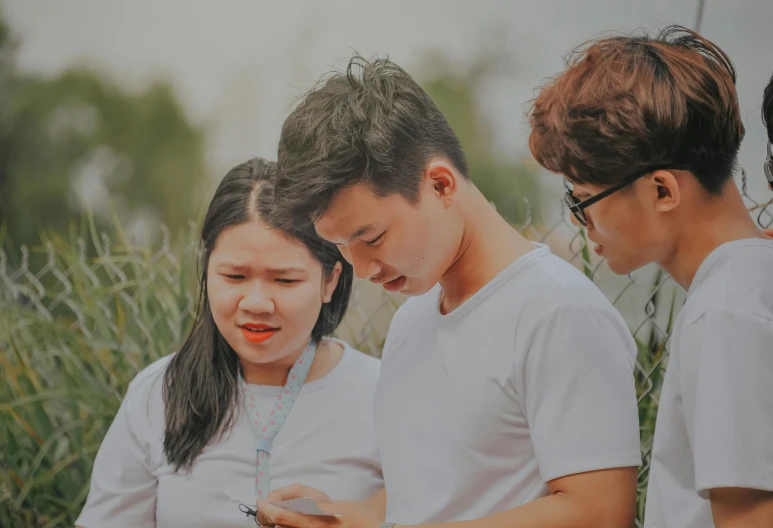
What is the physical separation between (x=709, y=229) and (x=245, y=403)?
39.2 inches

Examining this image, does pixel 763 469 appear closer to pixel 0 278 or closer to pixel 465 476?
pixel 465 476

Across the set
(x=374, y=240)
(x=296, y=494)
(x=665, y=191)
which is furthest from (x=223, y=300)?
(x=665, y=191)

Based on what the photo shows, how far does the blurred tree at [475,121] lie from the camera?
2.99 m

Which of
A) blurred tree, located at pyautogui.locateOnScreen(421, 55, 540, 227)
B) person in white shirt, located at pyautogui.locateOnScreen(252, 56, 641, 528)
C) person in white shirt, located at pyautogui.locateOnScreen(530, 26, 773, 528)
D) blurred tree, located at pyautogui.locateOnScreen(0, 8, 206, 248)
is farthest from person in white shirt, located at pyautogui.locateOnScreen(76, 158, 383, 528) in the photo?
blurred tree, located at pyautogui.locateOnScreen(0, 8, 206, 248)

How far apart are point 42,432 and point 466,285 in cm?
168

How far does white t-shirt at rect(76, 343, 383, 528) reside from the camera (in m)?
1.70

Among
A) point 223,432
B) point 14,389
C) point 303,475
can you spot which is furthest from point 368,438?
point 14,389

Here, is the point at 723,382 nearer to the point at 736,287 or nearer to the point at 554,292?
the point at 736,287

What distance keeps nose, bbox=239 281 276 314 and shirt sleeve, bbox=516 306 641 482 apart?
67cm

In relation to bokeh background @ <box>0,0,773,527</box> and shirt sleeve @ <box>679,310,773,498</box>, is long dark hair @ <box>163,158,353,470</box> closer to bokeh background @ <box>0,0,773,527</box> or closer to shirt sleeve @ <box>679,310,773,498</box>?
bokeh background @ <box>0,0,773,527</box>

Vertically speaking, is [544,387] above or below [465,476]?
above

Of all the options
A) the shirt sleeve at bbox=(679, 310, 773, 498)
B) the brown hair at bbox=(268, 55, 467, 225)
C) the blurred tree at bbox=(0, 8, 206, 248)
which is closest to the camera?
the shirt sleeve at bbox=(679, 310, 773, 498)

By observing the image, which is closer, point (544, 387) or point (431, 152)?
point (544, 387)

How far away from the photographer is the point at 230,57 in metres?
3.71
